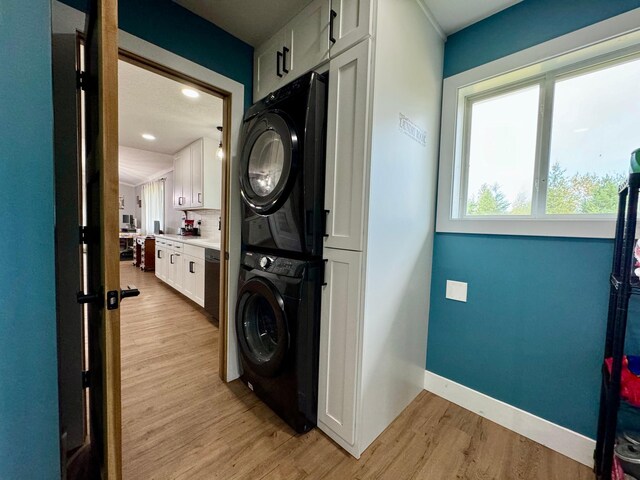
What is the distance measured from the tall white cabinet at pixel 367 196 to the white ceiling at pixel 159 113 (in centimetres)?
148

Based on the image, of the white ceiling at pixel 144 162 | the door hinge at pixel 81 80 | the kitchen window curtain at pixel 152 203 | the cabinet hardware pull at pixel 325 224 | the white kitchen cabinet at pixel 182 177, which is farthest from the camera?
the kitchen window curtain at pixel 152 203

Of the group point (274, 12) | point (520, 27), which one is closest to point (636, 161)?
point (520, 27)

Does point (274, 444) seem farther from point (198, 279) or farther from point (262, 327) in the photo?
point (198, 279)

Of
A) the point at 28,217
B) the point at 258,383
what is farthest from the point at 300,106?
the point at 258,383

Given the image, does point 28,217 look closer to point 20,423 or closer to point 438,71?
point 20,423

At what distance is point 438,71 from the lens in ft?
5.57

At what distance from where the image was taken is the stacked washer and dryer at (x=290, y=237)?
1.30 metres

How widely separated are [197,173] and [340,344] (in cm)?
369

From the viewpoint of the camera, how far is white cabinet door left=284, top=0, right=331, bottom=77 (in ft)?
4.51

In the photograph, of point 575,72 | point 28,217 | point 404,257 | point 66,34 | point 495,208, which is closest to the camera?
point 28,217

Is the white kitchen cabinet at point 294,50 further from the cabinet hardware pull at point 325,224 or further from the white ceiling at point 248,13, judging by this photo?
the cabinet hardware pull at point 325,224

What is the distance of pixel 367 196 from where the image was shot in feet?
4.01

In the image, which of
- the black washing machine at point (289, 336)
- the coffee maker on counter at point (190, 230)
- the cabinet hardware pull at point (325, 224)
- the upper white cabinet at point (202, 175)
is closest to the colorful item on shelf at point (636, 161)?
the cabinet hardware pull at point (325, 224)

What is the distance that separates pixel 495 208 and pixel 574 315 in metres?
0.72
